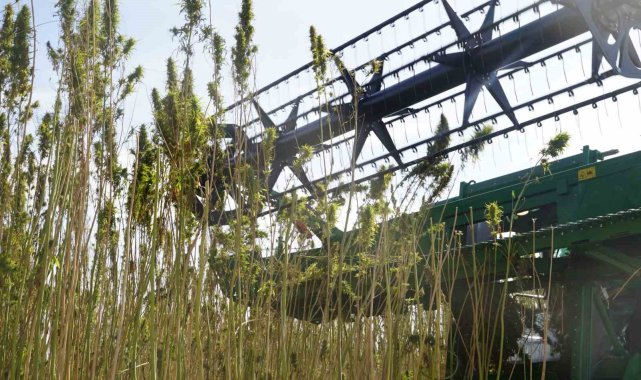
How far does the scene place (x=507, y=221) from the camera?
5105 mm

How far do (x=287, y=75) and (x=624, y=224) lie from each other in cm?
586

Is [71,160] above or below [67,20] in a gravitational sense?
below

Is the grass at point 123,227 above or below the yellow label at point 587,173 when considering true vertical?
below

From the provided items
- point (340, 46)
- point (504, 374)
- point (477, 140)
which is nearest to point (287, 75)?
point (340, 46)

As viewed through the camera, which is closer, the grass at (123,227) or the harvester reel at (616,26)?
the grass at (123,227)

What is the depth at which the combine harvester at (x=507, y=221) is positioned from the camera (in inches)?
100

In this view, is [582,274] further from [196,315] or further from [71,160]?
[71,160]

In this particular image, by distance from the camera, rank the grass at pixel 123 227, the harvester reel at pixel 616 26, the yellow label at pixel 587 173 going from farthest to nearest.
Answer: the harvester reel at pixel 616 26, the yellow label at pixel 587 173, the grass at pixel 123 227

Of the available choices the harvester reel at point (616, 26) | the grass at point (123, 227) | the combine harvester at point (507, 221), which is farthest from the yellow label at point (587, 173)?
the grass at point (123, 227)

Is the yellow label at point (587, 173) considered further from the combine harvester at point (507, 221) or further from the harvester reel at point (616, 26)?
the harvester reel at point (616, 26)

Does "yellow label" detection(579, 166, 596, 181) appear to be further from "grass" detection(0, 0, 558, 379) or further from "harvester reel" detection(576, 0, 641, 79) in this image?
"grass" detection(0, 0, 558, 379)

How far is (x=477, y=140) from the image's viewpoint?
20.0 feet

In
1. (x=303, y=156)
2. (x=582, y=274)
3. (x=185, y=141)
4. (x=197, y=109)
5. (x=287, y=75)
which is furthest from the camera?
(x=287, y=75)

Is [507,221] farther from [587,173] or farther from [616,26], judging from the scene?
[616,26]
